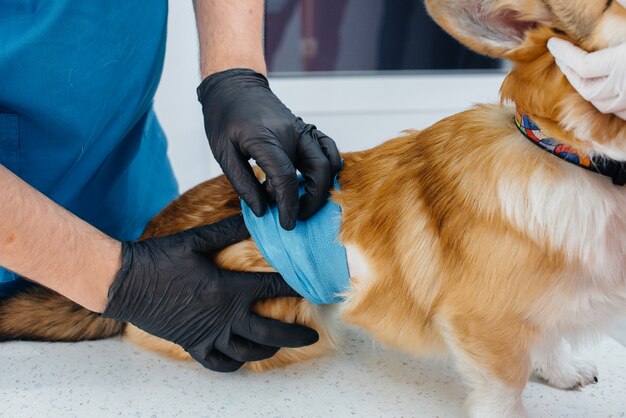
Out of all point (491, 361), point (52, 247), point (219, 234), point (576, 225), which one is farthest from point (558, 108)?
point (52, 247)

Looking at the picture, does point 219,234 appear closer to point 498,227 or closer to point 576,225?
point 498,227

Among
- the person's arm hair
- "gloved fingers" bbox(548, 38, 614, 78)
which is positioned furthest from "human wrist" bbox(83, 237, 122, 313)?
"gloved fingers" bbox(548, 38, 614, 78)

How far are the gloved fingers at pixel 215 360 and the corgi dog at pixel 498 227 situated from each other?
0.21 feet

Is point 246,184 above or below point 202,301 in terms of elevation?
above

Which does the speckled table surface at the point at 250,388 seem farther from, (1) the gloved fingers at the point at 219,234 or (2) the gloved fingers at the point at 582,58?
(2) the gloved fingers at the point at 582,58

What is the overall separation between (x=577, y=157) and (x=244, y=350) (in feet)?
2.21

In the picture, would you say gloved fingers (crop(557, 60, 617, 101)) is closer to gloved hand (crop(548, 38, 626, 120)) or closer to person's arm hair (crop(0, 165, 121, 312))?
gloved hand (crop(548, 38, 626, 120))

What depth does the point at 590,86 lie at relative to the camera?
2.79ft

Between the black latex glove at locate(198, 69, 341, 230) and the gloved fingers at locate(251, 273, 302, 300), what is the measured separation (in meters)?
0.11

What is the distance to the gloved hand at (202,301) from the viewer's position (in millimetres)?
1184

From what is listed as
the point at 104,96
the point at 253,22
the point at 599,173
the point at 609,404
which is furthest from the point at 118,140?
the point at 609,404

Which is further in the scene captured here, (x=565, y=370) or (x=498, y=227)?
(x=565, y=370)

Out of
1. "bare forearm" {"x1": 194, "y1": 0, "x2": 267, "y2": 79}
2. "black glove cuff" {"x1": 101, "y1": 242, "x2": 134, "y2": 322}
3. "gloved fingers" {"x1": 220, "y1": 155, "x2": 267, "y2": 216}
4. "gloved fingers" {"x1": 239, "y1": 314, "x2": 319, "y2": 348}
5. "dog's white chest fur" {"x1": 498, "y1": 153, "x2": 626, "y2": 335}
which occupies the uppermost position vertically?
"bare forearm" {"x1": 194, "y1": 0, "x2": 267, "y2": 79}

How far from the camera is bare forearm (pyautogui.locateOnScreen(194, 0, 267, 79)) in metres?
1.41
